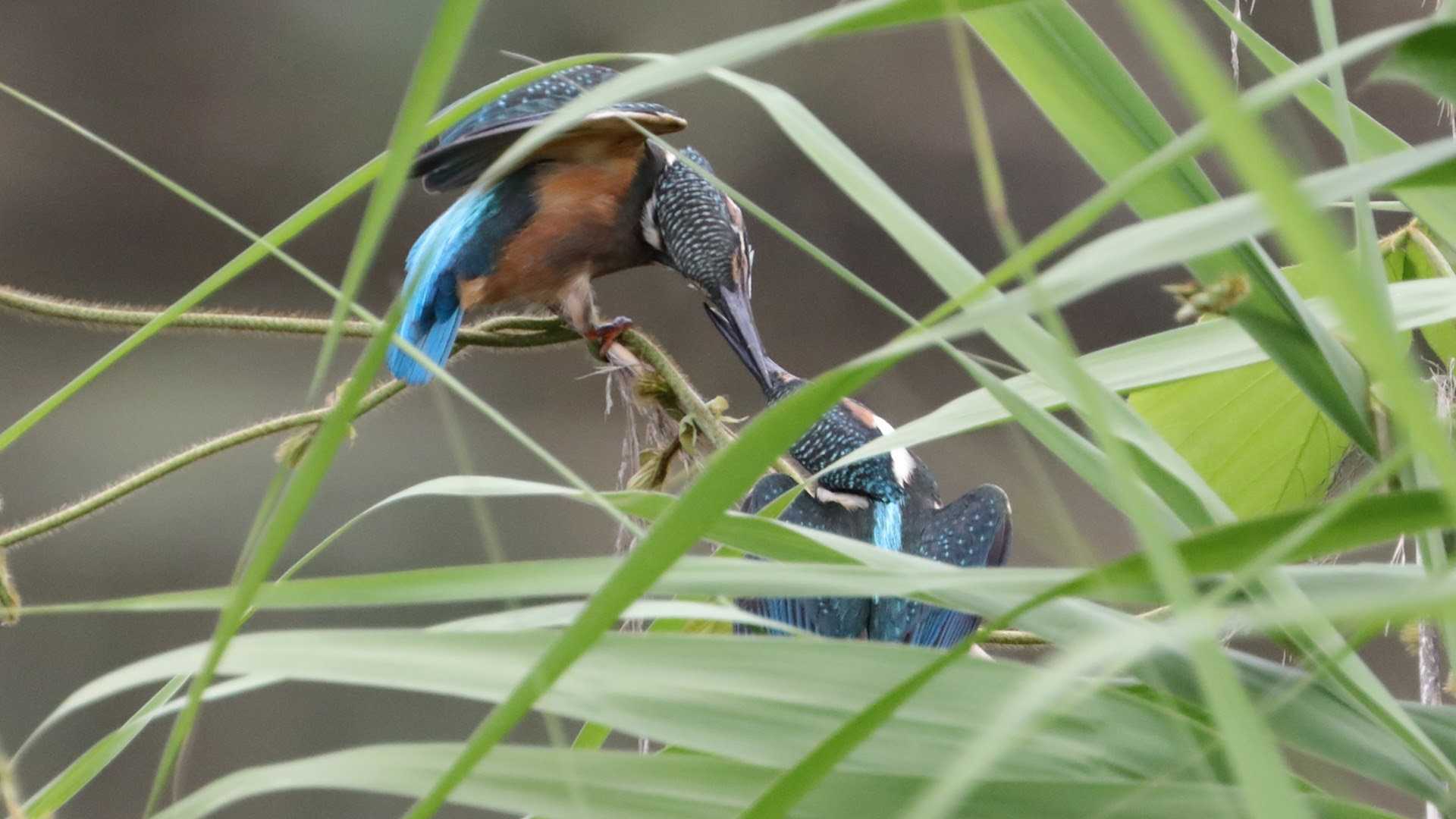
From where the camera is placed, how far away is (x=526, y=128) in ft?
3.32

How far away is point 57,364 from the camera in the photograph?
1882 millimetres

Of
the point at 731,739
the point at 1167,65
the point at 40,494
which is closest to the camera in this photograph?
the point at 1167,65

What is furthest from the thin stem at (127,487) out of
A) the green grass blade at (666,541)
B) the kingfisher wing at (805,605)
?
the green grass blade at (666,541)

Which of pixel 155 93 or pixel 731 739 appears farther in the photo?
pixel 155 93

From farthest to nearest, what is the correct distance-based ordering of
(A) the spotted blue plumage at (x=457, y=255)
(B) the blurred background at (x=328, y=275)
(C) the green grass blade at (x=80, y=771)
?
(B) the blurred background at (x=328, y=275) → (A) the spotted blue plumage at (x=457, y=255) → (C) the green grass blade at (x=80, y=771)

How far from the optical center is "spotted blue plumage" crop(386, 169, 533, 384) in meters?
1.07

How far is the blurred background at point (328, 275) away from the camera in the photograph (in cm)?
185

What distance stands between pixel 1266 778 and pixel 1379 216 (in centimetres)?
210

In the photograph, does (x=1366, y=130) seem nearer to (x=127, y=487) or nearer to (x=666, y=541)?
(x=666, y=541)

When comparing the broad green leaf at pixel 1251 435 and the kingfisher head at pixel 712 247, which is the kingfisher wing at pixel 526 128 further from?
the broad green leaf at pixel 1251 435

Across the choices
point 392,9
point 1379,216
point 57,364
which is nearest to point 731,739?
point 392,9

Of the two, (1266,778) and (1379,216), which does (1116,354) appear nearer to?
(1266,778)

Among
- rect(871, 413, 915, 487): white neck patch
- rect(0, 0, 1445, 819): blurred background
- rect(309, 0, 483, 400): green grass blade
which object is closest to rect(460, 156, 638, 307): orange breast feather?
rect(871, 413, 915, 487): white neck patch

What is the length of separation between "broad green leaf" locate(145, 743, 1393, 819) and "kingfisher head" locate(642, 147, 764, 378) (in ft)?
2.73
